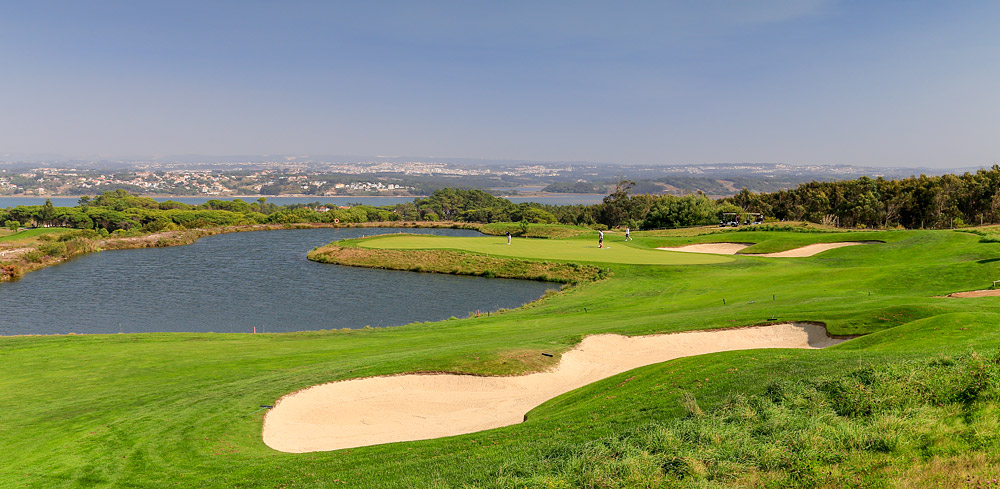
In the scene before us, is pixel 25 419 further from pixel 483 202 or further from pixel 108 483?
pixel 483 202

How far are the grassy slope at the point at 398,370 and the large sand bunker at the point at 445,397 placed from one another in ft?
2.12

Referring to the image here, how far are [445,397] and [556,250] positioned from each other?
41600 mm

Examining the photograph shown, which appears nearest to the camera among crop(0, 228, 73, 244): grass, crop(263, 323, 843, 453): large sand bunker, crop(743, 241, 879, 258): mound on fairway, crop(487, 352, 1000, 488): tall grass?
crop(487, 352, 1000, 488): tall grass

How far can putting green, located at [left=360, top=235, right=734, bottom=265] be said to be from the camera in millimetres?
46344

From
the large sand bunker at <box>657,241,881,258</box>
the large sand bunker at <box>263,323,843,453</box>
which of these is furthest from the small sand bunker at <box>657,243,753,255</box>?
the large sand bunker at <box>263,323,843,453</box>

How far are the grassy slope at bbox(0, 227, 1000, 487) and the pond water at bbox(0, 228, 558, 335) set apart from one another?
976 centimetres

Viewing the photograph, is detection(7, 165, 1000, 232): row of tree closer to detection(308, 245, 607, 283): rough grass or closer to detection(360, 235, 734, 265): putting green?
detection(360, 235, 734, 265): putting green

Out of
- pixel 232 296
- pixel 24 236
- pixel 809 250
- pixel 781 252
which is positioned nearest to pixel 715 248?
pixel 781 252

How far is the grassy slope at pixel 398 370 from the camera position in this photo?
10.4 meters

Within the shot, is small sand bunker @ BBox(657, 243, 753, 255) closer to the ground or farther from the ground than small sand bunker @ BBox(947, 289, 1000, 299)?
closer to the ground

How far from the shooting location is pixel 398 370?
56.5 feet

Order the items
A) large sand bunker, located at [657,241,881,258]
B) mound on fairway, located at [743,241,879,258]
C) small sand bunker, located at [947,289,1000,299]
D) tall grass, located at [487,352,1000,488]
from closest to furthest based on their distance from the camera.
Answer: tall grass, located at [487,352,1000,488], small sand bunker, located at [947,289,1000,299], mound on fairway, located at [743,241,879,258], large sand bunker, located at [657,241,881,258]

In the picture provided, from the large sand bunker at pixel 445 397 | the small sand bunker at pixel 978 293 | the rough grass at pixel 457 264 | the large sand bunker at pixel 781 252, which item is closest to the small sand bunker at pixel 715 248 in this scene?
the large sand bunker at pixel 781 252

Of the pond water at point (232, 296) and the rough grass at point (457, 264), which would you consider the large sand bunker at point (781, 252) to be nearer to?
the rough grass at point (457, 264)
